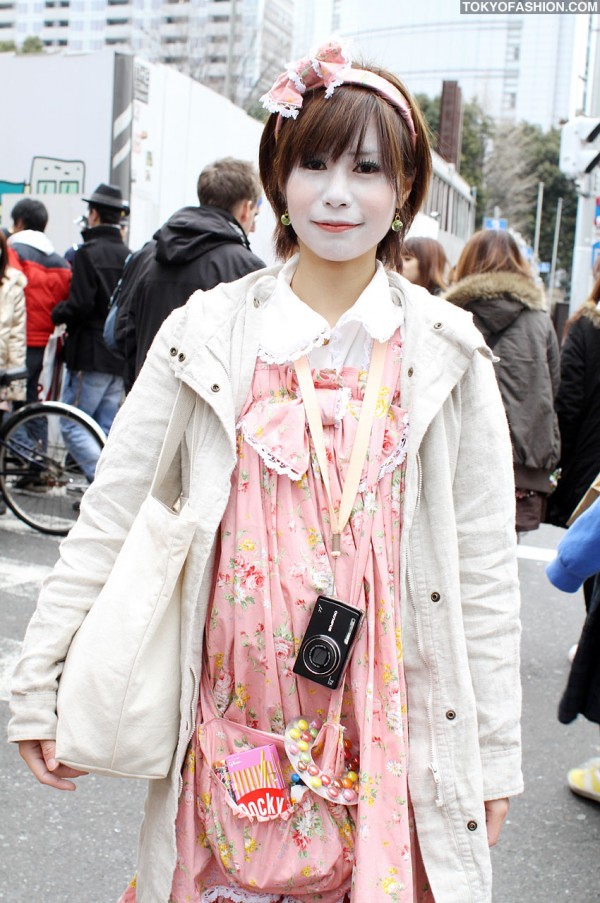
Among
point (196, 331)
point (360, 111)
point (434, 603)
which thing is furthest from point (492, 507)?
point (360, 111)

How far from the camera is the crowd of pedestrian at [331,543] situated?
1.58m

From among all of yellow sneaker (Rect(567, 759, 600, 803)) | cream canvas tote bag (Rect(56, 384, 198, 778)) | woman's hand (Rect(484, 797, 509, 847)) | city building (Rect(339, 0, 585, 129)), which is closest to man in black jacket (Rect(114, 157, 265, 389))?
yellow sneaker (Rect(567, 759, 600, 803))

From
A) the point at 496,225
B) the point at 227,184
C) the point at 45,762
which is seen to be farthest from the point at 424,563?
the point at 496,225

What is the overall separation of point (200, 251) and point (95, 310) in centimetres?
260

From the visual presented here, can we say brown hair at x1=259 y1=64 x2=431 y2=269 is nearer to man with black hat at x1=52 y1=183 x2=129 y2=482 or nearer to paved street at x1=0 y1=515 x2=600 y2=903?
paved street at x1=0 y1=515 x2=600 y2=903

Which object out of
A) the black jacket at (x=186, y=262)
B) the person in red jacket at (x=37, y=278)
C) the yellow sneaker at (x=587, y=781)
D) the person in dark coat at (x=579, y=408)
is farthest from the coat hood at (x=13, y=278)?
the yellow sneaker at (x=587, y=781)

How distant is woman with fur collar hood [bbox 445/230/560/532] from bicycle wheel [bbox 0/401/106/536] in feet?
9.29

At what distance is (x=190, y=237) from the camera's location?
4.89 meters

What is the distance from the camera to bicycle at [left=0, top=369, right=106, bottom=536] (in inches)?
264

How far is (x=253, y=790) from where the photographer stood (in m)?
1.58

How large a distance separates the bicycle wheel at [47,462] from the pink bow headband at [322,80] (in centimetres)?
514

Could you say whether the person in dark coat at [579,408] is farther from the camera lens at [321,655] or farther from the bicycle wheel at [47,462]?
the camera lens at [321,655]

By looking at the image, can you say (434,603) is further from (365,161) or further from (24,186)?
(24,186)

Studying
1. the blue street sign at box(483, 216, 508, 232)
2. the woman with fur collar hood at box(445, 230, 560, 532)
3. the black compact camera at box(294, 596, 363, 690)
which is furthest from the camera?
the blue street sign at box(483, 216, 508, 232)
